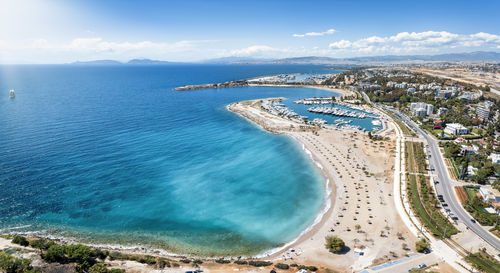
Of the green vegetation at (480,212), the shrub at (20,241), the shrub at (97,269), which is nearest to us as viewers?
the shrub at (97,269)

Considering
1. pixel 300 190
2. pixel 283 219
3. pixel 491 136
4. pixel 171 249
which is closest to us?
pixel 171 249

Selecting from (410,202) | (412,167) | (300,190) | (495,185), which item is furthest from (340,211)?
(495,185)

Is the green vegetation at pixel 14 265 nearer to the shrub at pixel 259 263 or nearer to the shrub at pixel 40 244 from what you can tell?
the shrub at pixel 40 244

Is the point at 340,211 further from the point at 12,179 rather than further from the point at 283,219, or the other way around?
the point at 12,179

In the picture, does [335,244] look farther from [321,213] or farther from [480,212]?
[480,212]

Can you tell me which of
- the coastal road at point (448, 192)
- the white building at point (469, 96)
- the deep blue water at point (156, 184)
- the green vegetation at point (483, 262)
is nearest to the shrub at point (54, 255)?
the deep blue water at point (156, 184)

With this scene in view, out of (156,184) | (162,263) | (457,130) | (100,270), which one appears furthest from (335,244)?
(457,130)

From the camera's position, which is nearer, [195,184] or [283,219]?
[283,219]

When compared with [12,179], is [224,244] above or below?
below
